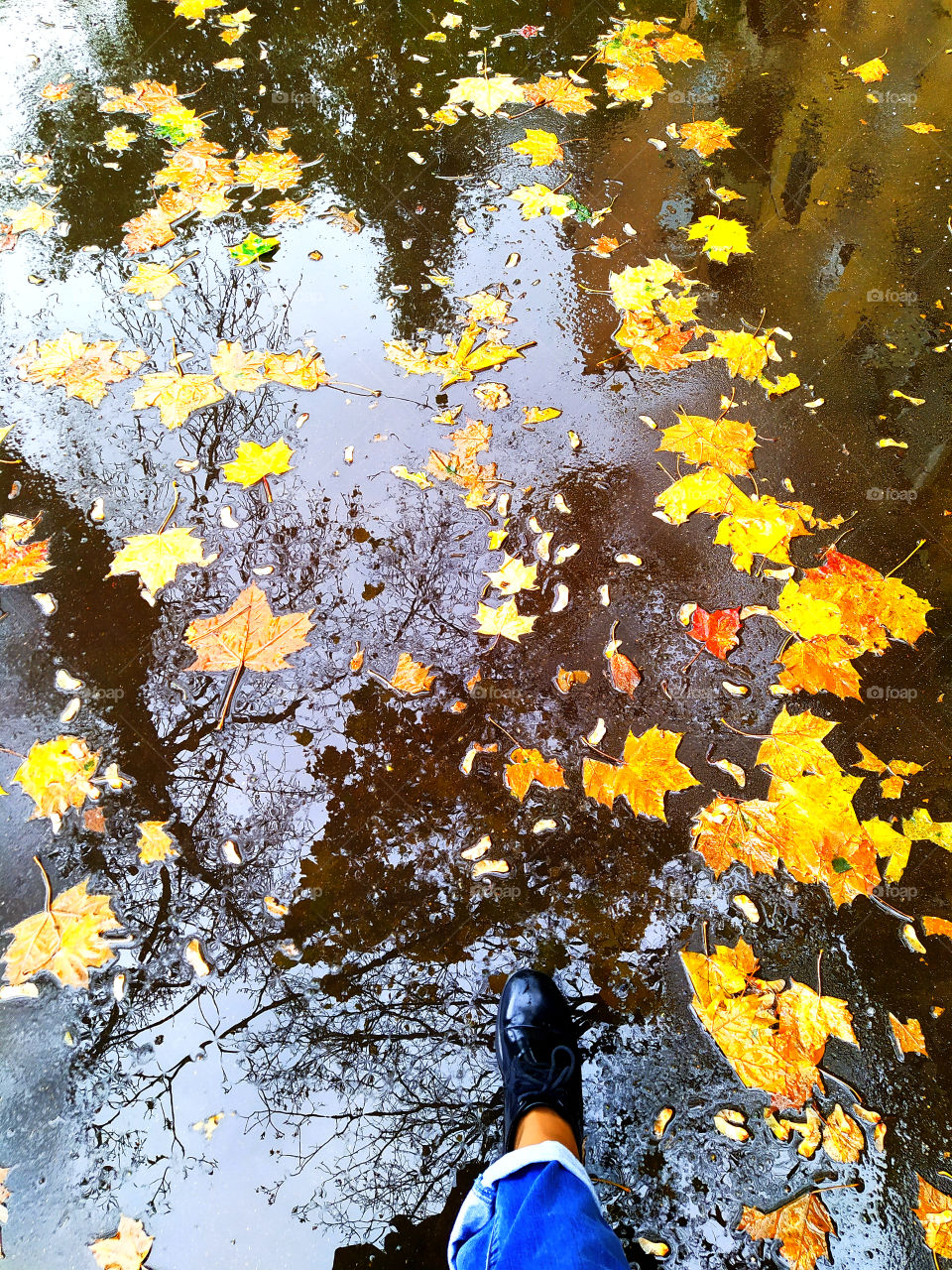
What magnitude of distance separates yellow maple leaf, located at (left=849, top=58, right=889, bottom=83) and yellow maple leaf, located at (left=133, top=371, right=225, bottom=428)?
476 cm

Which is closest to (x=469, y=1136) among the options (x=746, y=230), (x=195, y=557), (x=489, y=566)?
(x=489, y=566)

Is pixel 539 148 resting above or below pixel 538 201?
above

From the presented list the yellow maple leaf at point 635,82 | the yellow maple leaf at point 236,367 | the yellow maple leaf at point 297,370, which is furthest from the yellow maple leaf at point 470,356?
the yellow maple leaf at point 635,82

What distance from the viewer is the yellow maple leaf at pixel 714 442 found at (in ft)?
10.2

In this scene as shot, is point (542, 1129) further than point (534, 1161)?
Yes

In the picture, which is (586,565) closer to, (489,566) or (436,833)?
(489,566)

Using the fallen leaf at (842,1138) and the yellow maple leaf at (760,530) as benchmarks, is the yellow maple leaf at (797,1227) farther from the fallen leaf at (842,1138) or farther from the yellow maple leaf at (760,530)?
the yellow maple leaf at (760,530)

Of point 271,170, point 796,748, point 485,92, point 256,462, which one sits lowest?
point 796,748

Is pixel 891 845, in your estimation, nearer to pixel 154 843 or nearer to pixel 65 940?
pixel 154 843

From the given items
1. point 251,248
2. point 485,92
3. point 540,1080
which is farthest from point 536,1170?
point 485,92

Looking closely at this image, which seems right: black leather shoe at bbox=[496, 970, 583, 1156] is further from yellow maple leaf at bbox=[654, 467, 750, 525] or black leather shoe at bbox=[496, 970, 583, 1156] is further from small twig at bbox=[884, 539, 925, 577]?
small twig at bbox=[884, 539, 925, 577]

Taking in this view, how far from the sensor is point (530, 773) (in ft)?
7.84

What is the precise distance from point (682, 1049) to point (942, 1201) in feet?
2.22

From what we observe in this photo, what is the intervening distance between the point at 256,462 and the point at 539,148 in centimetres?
281
